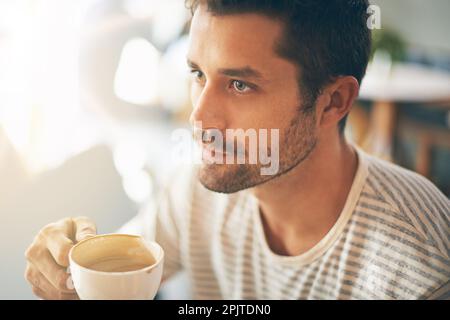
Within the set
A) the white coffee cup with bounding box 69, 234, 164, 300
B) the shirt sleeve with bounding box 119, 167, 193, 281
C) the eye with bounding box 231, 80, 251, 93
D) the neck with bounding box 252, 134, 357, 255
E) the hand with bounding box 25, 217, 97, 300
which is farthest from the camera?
the shirt sleeve with bounding box 119, 167, 193, 281

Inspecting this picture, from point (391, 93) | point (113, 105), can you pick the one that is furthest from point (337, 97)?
point (391, 93)

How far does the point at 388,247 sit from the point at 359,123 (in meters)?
1.68

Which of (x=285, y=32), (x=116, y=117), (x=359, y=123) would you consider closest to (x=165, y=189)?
(x=285, y=32)

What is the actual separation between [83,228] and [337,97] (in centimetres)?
46

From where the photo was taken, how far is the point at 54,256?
60 cm

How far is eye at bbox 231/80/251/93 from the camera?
715 mm

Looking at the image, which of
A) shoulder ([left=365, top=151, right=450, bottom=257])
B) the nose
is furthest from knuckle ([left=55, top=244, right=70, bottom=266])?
shoulder ([left=365, top=151, right=450, bottom=257])

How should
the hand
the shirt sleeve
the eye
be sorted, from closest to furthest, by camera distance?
the hand, the eye, the shirt sleeve

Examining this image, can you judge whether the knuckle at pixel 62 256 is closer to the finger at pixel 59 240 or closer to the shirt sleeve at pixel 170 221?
the finger at pixel 59 240

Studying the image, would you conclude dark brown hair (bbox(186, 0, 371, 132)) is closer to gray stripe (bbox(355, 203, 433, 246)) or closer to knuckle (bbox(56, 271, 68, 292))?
gray stripe (bbox(355, 203, 433, 246))

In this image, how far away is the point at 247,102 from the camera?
29.0 inches

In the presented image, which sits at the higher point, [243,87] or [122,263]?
[243,87]

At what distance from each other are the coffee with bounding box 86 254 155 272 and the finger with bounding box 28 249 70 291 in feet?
0.25

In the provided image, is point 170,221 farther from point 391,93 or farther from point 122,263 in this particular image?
point 391,93
